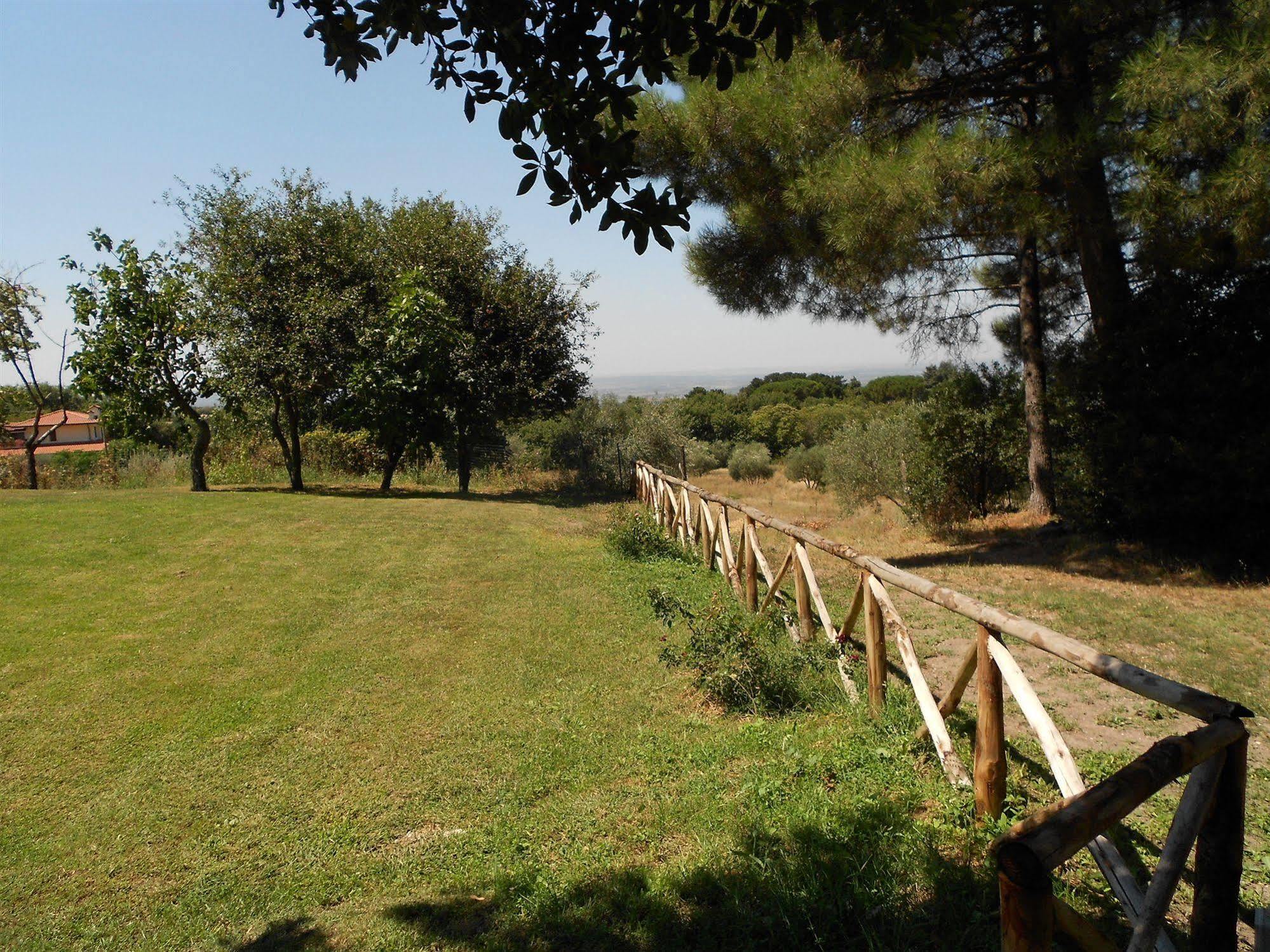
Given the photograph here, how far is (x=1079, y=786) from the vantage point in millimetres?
2658

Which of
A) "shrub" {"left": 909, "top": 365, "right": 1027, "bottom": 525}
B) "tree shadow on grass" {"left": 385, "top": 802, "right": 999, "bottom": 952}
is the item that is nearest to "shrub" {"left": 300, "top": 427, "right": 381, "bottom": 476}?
"shrub" {"left": 909, "top": 365, "right": 1027, "bottom": 525}

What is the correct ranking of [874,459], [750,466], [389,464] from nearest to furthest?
1. [389,464]
2. [874,459]
3. [750,466]

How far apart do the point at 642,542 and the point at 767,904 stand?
7.42 metres

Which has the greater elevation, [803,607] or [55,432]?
[55,432]

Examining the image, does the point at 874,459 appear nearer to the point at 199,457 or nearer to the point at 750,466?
the point at 199,457

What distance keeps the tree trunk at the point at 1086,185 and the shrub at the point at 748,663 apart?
5.33 m

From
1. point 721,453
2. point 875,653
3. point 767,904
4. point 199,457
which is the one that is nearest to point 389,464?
point 199,457

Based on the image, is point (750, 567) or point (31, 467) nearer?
point (750, 567)

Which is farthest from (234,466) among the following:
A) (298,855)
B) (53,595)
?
(298,855)

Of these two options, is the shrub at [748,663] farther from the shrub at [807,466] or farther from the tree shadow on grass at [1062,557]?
the shrub at [807,466]

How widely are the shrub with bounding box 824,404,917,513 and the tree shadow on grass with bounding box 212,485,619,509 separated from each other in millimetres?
5092

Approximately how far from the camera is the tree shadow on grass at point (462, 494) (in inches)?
610

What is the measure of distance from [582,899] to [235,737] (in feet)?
8.60

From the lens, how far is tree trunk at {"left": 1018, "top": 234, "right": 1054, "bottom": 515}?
1093cm
